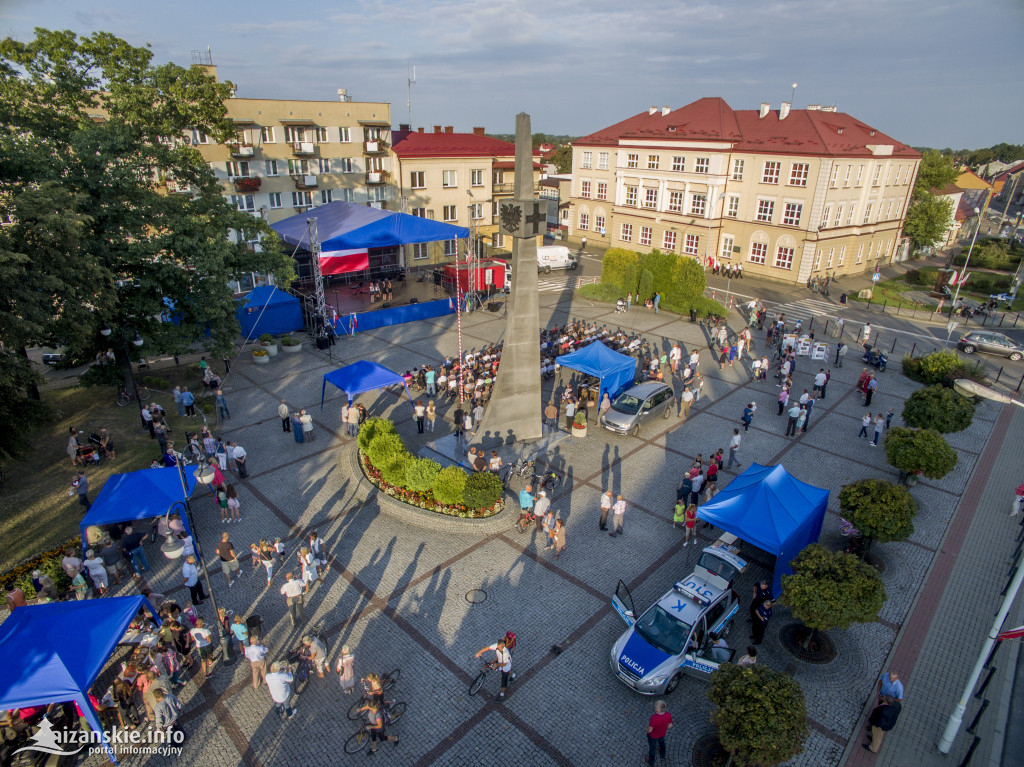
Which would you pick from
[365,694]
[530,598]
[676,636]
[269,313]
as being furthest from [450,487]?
[269,313]

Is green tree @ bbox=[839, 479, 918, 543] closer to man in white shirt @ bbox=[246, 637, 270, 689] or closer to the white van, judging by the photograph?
man in white shirt @ bbox=[246, 637, 270, 689]

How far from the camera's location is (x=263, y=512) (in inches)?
624

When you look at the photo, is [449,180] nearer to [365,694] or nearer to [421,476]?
[421,476]

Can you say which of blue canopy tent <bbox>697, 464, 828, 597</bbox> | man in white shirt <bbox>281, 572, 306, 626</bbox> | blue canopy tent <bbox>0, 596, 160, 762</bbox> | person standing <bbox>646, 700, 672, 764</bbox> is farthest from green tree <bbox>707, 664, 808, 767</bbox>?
blue canopy tent <bbox>0, 596, 160, 762</bbox>

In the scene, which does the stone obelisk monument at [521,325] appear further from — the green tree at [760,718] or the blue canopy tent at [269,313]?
the blue canopy tent at [269,313]

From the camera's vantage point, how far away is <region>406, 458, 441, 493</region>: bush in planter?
15195mm

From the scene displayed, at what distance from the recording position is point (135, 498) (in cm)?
1382

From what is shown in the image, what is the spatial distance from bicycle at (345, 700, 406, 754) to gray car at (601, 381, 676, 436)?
1226cm

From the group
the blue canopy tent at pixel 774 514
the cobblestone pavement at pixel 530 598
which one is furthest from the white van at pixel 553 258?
the blue canopy tent at pixel 774 514

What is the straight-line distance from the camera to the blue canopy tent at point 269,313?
29.2m

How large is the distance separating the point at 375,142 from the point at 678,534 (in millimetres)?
35707

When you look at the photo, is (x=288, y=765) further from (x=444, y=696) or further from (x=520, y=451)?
(x=520, y=451)

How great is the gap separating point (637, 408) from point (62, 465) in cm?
1914

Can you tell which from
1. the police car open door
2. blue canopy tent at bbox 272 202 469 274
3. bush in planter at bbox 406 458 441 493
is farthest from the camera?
blue canopy tent at bbox 272 202 469 274
